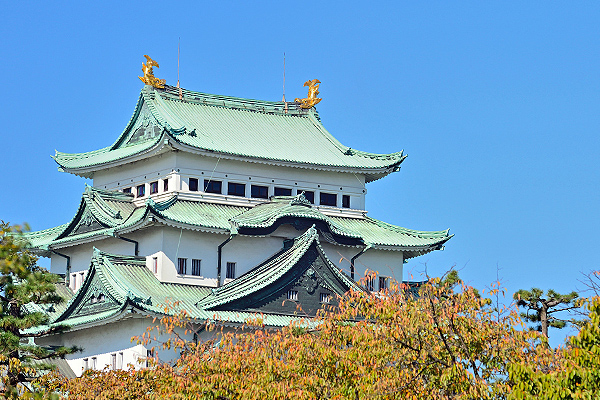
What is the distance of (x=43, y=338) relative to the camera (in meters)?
52.1

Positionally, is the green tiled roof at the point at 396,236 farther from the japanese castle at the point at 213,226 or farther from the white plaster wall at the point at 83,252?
the white plaster wall at the point at 83,252

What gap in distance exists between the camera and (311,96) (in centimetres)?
6144

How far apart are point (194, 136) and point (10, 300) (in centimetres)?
1868

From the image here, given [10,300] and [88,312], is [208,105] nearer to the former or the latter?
[88,312]

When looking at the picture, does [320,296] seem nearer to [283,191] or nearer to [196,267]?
[196,267]

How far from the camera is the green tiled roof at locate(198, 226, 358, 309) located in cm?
4794

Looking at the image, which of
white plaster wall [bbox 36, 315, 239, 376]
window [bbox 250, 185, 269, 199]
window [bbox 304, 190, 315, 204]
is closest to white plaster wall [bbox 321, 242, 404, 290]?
window [bbox 304, 190, 315, 204]

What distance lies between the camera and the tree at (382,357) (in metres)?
25.3

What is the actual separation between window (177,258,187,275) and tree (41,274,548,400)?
20.8 m

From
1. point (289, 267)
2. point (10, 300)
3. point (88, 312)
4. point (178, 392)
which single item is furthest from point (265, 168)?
point (178, 392)

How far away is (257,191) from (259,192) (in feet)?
0.36

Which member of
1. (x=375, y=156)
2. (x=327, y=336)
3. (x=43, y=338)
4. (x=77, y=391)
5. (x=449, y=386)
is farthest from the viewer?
(x=375, y=156)

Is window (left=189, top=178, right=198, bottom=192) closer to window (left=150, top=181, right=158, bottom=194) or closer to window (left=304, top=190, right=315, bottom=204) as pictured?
window (left=150, top=181, right=158, bottom=194)

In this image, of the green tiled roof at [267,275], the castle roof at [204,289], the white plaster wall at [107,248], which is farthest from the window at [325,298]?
the white plaster wall at [107,248]
